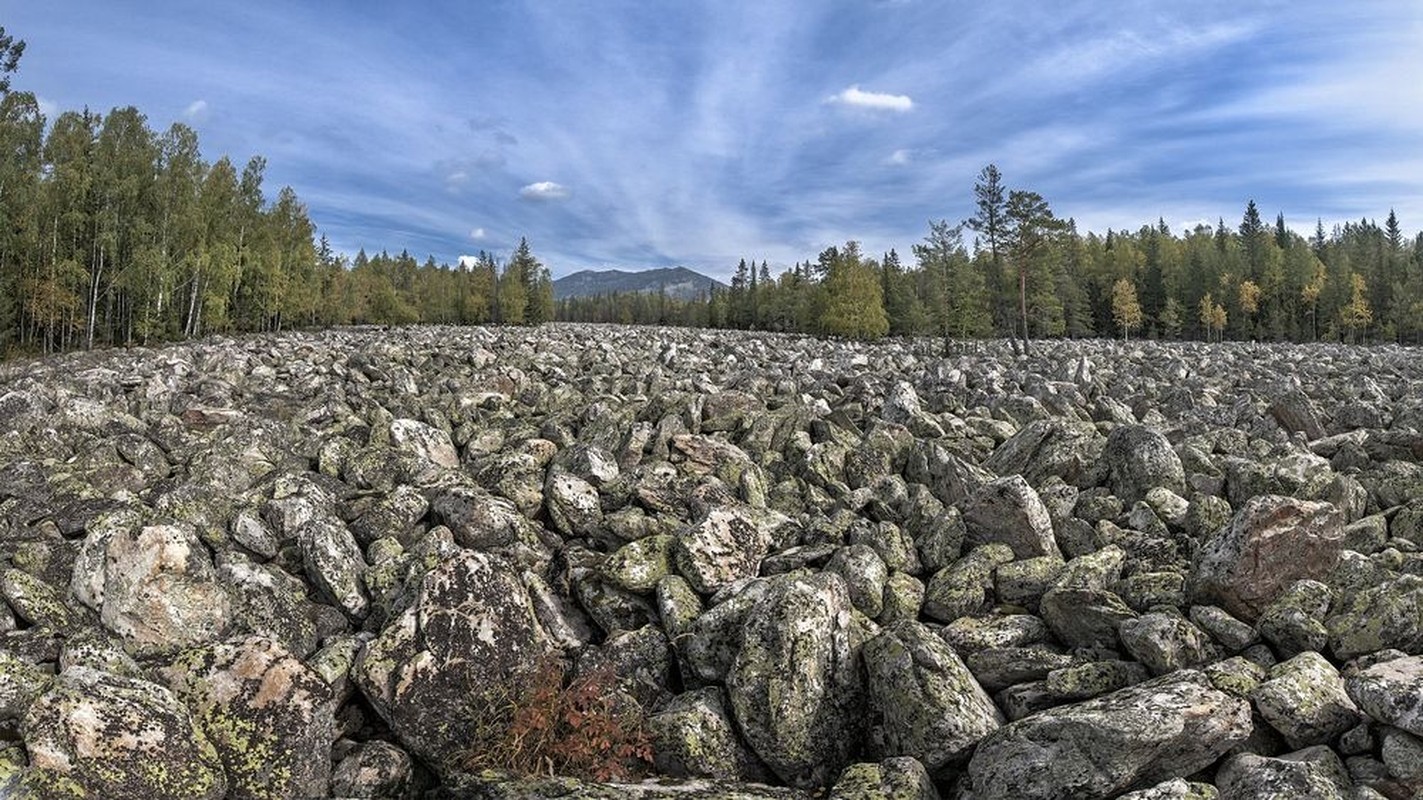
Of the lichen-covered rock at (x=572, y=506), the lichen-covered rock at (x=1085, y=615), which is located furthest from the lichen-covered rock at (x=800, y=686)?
the lichen-covered rock at (x=572, y=506)

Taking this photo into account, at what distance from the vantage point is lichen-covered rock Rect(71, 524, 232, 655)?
23.8 ft

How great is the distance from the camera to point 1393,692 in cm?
533

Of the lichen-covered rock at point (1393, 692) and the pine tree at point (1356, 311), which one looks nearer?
the lichen-covered rock at point (1393, 692)

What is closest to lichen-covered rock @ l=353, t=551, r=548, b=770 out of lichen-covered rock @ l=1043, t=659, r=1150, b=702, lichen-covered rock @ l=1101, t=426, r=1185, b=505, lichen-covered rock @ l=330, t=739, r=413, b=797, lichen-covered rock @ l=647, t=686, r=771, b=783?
lichen-covered rock @ l=330, t=739, r=413, b=797

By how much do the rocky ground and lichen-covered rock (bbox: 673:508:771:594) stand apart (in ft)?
0.11

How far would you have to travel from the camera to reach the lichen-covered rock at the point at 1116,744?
5211mm

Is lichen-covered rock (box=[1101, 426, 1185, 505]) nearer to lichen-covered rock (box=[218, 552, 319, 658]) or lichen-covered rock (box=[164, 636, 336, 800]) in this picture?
lichen-covered rock (box=[164, 636, 336, 800])

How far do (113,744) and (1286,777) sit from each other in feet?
25.2

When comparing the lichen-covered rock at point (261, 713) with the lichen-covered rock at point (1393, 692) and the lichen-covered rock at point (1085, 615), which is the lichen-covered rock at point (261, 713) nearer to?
the lichen-covered rock at point (1085, 615)

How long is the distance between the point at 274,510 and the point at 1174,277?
126749 mm

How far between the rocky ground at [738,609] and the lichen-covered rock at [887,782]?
24 millimetres

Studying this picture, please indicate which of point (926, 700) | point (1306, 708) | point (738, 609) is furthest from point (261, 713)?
point (1306, 708)

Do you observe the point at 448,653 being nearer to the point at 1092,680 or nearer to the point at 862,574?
the point at 862,574

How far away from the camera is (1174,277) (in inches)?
A: 4419
